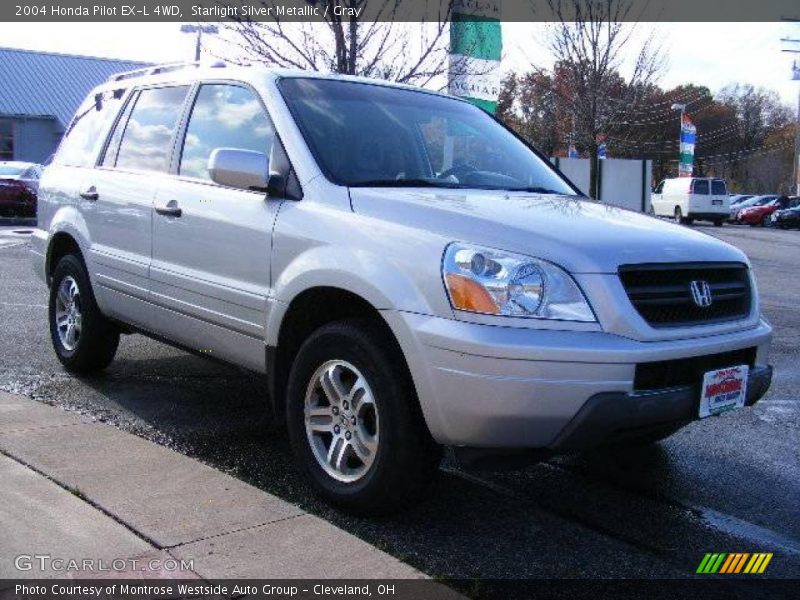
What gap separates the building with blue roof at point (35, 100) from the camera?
4091 centimetres

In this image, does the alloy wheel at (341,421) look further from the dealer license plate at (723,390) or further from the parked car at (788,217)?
the parked car at (788,217)

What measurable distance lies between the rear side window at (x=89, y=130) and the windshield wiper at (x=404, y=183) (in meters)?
2.57

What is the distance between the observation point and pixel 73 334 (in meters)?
6.13

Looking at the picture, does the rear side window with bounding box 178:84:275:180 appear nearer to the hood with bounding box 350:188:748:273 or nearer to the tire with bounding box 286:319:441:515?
the hood with bounding box 350:188:748:273

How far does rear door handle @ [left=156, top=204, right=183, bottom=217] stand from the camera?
4773mm

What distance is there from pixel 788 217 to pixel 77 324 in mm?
38377

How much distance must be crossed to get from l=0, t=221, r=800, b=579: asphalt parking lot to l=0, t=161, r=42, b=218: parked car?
1808 cm

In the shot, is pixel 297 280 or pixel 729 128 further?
pixel 729 128

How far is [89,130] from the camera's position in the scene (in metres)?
6.28

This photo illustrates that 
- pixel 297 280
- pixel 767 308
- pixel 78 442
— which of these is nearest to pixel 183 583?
pixel 297 280

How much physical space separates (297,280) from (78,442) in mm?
1509

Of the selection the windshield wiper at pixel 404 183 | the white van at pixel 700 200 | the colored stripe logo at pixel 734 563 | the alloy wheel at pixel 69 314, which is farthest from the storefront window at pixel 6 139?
the colored stripe logo at pixel 734 563

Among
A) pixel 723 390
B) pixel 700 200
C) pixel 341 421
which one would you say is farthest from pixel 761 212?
pixel 341 421

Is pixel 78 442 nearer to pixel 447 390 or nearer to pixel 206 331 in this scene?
pixel 206 331
